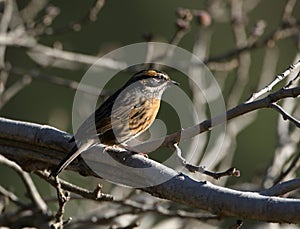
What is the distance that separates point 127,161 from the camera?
3.26 metres

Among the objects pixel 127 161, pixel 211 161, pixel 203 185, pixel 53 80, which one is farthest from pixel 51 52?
pixel 203 185

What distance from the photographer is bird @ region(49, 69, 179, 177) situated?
171 inches

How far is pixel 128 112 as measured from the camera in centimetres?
452

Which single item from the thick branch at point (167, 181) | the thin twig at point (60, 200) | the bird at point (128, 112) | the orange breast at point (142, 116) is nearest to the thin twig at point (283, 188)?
the thick branch at point (167, 181)

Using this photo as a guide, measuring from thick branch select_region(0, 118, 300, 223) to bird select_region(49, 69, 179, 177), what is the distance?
46 cm

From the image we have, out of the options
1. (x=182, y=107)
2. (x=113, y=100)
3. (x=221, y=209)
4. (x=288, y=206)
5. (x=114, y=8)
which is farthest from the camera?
(x=114, y=8)

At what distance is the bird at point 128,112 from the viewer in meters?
4.34

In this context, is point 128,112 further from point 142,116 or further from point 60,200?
point 60,200

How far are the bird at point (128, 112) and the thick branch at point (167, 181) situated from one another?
1.51ft

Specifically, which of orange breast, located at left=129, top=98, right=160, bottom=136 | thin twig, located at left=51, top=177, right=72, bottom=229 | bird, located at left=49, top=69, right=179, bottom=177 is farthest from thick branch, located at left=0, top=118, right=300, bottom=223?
orange breast, located at left=129, top=98, right=160, bottom=136

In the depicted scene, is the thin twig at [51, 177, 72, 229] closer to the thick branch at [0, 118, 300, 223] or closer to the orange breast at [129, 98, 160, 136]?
the thick branch at [0, 118, 300, 223]

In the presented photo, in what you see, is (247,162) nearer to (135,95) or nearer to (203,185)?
(135,95)

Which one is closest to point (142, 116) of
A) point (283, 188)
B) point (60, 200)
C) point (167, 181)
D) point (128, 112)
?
point (128, 112)

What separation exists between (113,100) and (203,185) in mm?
1706
